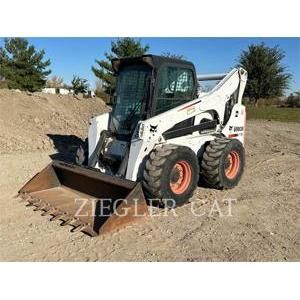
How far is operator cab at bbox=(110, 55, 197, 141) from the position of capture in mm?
5820

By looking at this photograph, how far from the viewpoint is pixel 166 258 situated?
410 cm

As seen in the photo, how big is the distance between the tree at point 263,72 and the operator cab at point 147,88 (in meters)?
30.7

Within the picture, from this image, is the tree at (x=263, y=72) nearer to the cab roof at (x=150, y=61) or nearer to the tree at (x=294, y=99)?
the tree at (x=294, y=99)

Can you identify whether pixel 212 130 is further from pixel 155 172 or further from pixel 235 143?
pixel 155 172

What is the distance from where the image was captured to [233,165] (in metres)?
6.87

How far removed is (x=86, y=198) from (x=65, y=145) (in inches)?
216

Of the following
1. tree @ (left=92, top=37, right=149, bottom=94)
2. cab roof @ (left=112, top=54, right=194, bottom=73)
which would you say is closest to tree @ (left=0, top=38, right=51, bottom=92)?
tree @ (left=92, top=37, right=149, bottom=94)

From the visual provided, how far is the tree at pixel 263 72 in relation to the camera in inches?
1405

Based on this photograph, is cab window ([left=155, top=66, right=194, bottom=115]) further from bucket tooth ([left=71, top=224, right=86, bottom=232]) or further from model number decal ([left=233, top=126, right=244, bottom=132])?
bucket tooth ([left=71, top=224, right=86, bottom=232])

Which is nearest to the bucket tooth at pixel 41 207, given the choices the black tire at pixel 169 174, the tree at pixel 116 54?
the black tire at pixel 169 174

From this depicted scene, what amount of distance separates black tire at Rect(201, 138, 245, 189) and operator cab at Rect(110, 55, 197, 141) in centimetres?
94

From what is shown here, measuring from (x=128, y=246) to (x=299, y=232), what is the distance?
2.18m

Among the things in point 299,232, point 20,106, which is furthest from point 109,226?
point 20,106

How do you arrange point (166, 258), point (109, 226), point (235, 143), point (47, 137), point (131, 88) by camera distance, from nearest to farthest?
point (166, 258), point (109, 226), point (131, 88), point (235, 143), point (47, 137)
